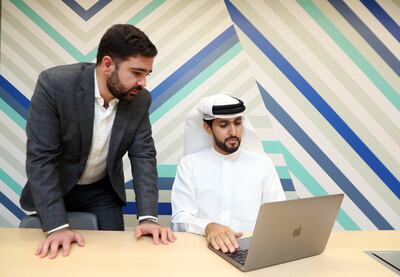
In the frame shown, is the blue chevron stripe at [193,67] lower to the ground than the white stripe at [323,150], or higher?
higher

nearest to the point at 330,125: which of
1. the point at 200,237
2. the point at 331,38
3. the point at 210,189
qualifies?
the point at 331,38

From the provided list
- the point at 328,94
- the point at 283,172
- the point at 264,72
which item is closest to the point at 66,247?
the point at 283,172

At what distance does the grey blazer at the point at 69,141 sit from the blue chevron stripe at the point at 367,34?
1.75 metres

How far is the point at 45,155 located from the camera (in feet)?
5.50

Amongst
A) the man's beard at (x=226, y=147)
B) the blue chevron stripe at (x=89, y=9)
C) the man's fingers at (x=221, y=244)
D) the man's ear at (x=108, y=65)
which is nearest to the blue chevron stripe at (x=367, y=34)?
the man's beard at (x=226, y=147)

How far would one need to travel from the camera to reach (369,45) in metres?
2.92

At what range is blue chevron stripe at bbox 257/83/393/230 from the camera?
2.91m

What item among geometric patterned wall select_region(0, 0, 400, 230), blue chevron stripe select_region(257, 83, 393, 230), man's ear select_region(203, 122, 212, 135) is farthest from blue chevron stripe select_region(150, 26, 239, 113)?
man's ear select_region(203, 122, 212, 135)

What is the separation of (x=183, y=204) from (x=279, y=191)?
57 cm

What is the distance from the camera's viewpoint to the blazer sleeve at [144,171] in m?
1.81

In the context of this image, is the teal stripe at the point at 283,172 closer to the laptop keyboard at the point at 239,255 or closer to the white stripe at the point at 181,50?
the white stripe at the point at 181,50

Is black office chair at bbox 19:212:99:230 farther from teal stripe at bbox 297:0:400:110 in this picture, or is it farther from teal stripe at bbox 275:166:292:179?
teal stripe at bbox 297:0:400:110

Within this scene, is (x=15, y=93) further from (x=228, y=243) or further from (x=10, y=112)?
(x=228, y=243)

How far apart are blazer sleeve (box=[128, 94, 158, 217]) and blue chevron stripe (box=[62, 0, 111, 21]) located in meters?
1.29
